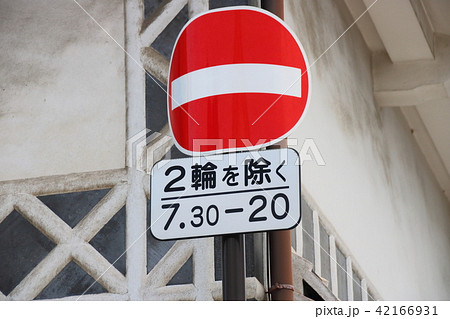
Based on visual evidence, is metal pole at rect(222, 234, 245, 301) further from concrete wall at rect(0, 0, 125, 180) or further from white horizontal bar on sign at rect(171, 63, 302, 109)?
concrete wall at rect(0, 0, 125, 180)

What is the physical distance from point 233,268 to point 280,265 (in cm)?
177

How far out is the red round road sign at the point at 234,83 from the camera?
320 cm

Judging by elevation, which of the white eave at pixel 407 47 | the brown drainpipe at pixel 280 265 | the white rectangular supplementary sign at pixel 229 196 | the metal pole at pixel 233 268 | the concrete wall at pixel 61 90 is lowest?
the metal pole at pixel 233 268

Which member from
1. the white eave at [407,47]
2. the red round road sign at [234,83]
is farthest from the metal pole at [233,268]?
the white eave at [407,47]

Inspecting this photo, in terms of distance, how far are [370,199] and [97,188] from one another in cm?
272

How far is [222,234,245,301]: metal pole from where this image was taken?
2.87 metres

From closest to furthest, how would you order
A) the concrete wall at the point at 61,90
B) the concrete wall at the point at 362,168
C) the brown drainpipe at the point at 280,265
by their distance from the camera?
the brown drainpipe at the point at 280,265 < the concrete wall at the point at 61,90 < the concrete wall at the point at 362,168

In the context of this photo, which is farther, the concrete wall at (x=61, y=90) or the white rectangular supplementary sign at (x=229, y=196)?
the concrete wall at (x=61, y=90)

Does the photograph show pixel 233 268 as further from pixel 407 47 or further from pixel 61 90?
pixel 407 47

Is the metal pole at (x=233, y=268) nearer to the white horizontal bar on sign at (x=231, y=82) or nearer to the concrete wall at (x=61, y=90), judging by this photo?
the white horizontal bar on sign at (x=231, y=82)

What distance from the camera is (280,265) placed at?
183 inches

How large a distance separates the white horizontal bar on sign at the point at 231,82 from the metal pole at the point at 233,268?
528 mm

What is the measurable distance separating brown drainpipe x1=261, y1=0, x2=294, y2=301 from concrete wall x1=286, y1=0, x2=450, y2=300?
2.61 feet

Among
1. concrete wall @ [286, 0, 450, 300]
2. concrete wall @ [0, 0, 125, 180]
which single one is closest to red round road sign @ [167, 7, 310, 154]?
concrete wall @ [0, 0, 125, 180]
